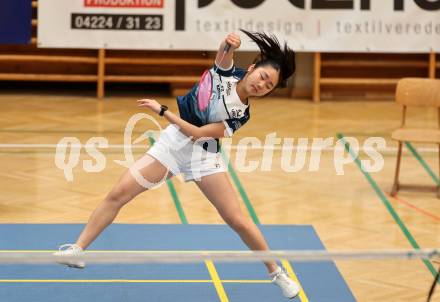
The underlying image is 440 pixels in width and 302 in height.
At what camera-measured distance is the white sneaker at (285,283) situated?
22.1ft

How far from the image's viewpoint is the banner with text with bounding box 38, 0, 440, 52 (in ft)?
44.4

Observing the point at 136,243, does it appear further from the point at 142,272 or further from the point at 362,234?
the point at 362,234

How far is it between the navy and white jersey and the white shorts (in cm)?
14

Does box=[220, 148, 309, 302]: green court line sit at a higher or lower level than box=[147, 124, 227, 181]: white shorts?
lower

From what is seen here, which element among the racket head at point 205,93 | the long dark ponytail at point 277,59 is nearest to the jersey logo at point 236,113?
the racket head at point 205,93

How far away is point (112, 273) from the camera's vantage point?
7473mm

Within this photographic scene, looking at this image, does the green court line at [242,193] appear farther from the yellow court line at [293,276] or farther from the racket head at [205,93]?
the racket head at [205,93]

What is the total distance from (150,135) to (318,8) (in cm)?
319

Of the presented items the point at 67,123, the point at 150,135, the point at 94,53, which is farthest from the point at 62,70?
the point at 150,135

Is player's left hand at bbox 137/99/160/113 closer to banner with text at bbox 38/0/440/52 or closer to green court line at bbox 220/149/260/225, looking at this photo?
green court line at bbox 220/149/260/225

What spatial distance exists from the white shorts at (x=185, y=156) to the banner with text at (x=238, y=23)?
7.08 meters

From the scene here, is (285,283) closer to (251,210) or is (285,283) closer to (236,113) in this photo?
(236,113)

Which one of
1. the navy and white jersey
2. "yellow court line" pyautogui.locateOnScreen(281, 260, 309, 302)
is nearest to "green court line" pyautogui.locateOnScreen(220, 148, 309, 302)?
"yellow court line" pyautogui.locateOnScreen(281, 260, 309, 302)

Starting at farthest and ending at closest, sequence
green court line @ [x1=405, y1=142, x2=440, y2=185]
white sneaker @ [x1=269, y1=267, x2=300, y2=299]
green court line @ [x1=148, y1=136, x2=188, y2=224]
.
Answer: green court line @ [x1=405, y1=142, x2=440, y2=185] < green court line @ [x1=148, y1=136, x2=188, y2=224] < white sneaker @ [x1=269, y1=267, x2=300, y2=299]
